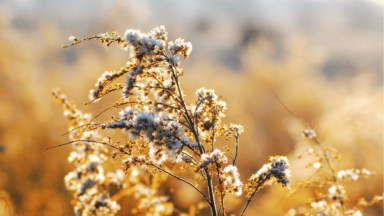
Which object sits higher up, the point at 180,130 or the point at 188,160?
the point at 180,130

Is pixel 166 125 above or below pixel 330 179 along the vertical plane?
below

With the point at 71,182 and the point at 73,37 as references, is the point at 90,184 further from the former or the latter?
the point at 73,37

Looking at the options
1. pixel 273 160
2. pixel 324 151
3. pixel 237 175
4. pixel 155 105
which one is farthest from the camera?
pixel 324 151

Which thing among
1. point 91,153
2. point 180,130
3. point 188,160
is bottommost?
point 188,160

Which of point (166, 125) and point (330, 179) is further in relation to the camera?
point (330, 179)

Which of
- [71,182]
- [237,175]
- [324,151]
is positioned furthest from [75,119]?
[324,151]

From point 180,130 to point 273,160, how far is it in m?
1.00

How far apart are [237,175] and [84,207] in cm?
402

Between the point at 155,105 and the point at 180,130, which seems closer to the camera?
the point at 180,130

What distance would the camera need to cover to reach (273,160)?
1.95 m

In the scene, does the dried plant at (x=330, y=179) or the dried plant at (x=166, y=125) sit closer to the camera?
the dried plant at (x=166, y=125)

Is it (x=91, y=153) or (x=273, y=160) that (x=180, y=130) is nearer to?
(x=273, y=160)

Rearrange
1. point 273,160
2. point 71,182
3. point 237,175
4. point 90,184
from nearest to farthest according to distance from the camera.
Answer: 1. point 237,175
2. point 273,160
3. point 90,184
4. point 71,182

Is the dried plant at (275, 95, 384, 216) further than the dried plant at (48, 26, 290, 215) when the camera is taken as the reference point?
Yes
